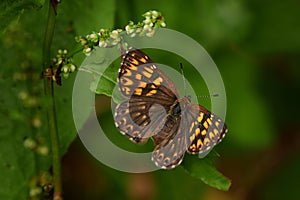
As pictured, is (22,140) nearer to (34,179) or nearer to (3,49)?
(34,179)

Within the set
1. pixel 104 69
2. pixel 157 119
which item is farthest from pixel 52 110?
pixel 157 119

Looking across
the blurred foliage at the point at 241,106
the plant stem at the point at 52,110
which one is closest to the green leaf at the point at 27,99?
the plant stem at the point at 52,110

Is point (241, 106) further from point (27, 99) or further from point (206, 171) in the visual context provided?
point (206, 171)

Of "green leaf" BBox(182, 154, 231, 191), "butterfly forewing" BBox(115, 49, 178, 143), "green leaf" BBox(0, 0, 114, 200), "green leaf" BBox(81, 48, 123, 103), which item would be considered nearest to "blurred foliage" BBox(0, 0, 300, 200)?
"green leaf" BBox(0, 0, 114, 200)

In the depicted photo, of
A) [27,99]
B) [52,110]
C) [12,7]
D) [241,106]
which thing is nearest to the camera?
[12,7]

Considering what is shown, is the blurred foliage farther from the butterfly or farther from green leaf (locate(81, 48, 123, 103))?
the butterfly
